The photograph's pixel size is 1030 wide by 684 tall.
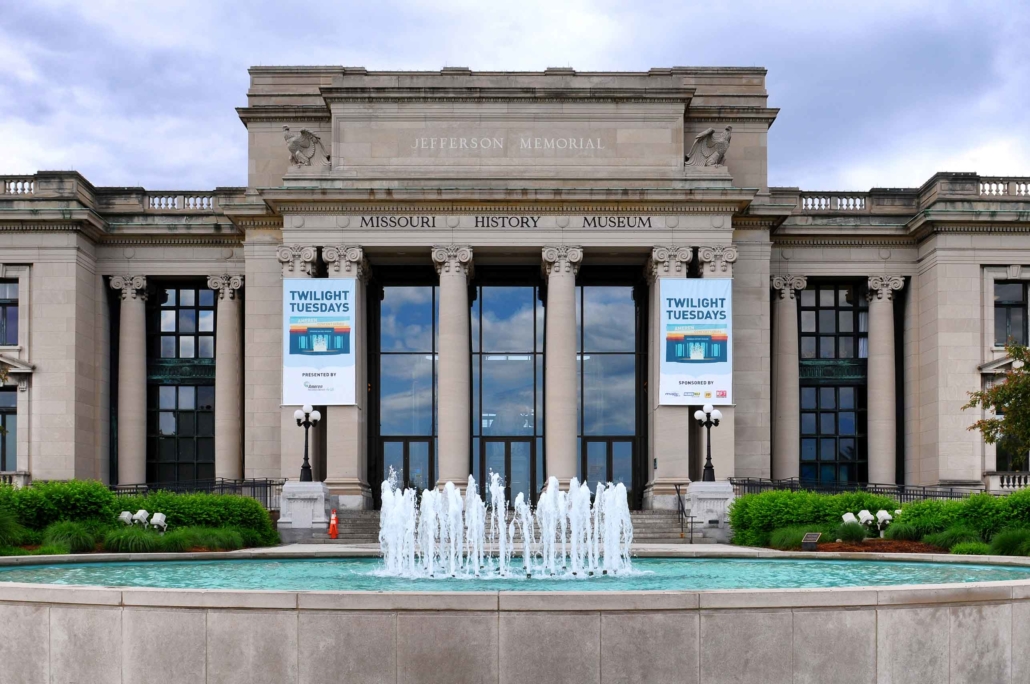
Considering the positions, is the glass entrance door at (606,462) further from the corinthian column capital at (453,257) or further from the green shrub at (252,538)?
the green shrub at (252,538)

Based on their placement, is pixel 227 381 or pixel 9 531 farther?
pixel 227 381

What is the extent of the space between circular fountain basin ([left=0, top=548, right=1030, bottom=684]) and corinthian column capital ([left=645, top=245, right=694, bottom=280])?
102 feet

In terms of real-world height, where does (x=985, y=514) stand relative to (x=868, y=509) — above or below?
above

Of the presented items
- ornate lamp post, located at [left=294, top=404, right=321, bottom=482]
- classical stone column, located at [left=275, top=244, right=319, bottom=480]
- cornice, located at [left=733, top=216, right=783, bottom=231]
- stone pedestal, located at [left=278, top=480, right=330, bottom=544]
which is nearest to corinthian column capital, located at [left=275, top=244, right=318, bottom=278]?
classical stone column, located at [left=275, top=244, right=319, bottom=480]

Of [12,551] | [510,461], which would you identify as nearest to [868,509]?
[510,461]

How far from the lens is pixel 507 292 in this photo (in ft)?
154

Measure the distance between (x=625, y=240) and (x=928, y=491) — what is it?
45.8 feet

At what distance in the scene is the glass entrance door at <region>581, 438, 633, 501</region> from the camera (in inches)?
1802

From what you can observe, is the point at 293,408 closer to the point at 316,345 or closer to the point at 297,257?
the point at 316,345

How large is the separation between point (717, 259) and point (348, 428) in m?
14.2

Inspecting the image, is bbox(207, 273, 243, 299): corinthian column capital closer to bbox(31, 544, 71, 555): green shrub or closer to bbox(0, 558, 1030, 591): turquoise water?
bbox(31, 544, 71, 555): green shrub

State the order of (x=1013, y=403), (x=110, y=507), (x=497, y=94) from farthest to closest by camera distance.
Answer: (x=497, y=94), (x=1013, y=403), (x=110, y=507)

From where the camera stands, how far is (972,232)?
1774 inches

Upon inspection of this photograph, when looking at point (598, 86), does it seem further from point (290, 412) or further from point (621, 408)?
point (290, 412)
